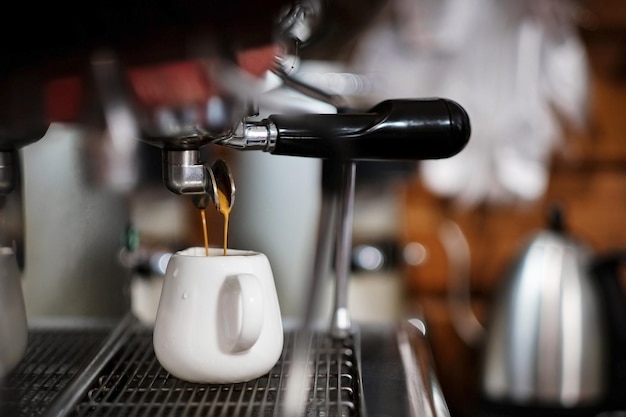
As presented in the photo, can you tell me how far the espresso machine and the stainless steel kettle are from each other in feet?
1.79

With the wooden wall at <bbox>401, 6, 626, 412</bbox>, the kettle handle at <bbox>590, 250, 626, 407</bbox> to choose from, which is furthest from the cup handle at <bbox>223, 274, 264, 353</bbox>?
the wooden wall at <bbox>401, 6, 626, 412</bbox>

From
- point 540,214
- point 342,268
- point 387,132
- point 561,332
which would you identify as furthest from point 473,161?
point 387,132

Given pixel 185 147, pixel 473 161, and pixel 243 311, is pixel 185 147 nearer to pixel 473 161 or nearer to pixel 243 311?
pixel 243 311

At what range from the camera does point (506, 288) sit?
1215 mm

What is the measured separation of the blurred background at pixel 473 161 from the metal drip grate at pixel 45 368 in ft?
2.05

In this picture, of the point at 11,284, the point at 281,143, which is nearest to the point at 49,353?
the point at 11,284

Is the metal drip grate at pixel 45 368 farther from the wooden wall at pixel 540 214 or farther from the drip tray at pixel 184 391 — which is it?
the wooden wall at pixel 540 214

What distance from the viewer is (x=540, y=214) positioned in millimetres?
1545

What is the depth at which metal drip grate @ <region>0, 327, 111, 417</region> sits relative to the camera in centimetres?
44

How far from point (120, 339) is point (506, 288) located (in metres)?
0.74

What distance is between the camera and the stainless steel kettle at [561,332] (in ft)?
3.77

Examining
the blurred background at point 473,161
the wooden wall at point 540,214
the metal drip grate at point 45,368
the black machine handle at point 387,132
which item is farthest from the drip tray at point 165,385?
the wooden wall at point 540,214

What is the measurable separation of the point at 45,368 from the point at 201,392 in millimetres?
97

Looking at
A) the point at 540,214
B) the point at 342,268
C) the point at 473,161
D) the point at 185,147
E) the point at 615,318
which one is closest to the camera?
the point at 185,147
